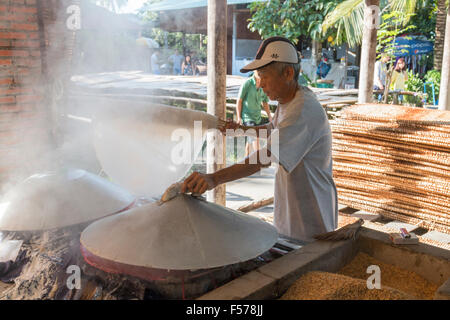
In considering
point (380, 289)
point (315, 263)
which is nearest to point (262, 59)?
point (315, 263)

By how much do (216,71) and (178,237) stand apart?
7.23ft

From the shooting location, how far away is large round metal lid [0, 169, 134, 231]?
200 centimetres

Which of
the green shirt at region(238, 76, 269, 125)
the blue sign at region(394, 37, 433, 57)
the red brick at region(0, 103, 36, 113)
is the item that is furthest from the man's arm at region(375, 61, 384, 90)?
the red brick at region(0, 103, 36, 113)

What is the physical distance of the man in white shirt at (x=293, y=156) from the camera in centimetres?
175

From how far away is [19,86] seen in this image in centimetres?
332

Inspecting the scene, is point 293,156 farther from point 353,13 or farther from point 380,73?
point 353,13

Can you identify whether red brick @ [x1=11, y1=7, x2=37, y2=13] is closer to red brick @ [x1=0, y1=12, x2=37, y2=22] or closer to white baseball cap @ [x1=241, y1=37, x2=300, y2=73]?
red brick @ [x1=0, y1=12, x2=37, y2=22]

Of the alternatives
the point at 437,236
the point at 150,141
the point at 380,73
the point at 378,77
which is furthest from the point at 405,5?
the point at 150,141

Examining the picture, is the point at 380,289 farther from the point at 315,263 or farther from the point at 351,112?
the point at 351,112

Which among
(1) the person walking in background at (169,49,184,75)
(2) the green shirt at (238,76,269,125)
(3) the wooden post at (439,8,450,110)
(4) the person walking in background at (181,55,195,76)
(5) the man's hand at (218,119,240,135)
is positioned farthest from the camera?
(1) the person walking in background at (169,49,184,75)

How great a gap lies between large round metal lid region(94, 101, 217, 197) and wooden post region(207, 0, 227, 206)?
1.40 metres

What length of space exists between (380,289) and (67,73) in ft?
10.6

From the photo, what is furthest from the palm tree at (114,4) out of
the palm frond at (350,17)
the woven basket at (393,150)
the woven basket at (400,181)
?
the palm frond at (350,17)

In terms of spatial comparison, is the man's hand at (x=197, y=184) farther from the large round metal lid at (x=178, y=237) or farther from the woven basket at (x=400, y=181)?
the woven basket at (x=400, y=181)
